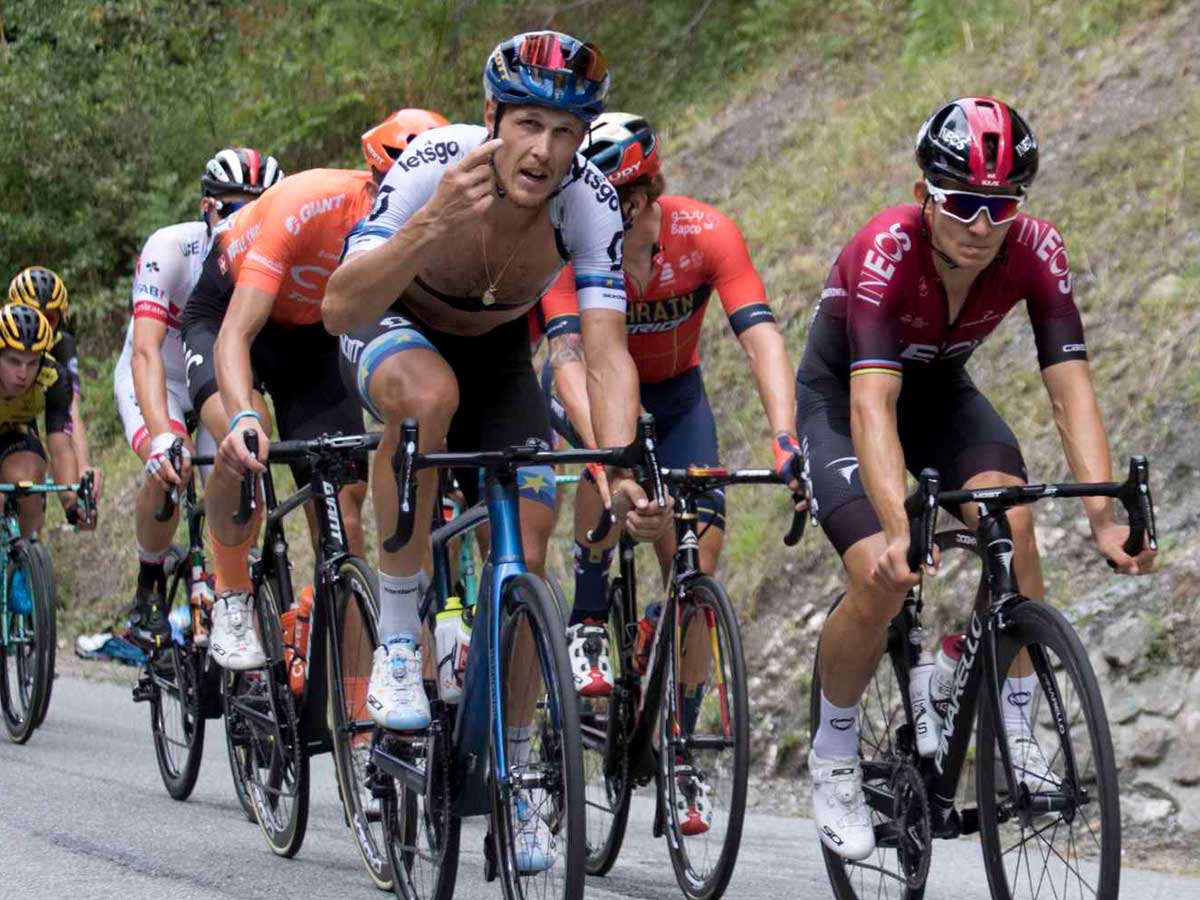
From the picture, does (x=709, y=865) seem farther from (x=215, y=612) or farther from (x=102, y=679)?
(x=102, y=679)

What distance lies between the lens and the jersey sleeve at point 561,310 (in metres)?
6.89

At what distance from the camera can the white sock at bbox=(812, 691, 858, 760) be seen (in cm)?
549

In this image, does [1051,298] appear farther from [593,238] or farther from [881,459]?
[593,238]

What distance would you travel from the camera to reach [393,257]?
4.82 metres

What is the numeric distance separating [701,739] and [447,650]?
35.5 inches

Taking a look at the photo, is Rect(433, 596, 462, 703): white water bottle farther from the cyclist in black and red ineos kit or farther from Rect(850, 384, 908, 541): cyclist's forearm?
Rect(850, 384, 908, 541): cyclist's forearm

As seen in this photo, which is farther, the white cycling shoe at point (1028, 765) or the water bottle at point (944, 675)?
the water bottle at point (944, 675)

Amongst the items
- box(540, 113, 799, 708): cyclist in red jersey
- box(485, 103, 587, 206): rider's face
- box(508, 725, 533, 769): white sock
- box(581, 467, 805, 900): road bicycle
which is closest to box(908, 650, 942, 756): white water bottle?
box(581, 467, 805, 900): road bicycle

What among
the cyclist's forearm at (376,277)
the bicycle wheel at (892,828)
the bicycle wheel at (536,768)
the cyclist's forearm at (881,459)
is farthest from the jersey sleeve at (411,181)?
the bicycle wheel at (892,828)

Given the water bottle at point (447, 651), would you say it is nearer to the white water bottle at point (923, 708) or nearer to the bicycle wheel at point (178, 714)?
the white water bottle at point (923, 708)

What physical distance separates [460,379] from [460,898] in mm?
1570

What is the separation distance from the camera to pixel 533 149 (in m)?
4.93

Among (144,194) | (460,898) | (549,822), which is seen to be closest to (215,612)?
(460,898)

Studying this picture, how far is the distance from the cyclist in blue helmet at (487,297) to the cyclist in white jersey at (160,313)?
3.20m
